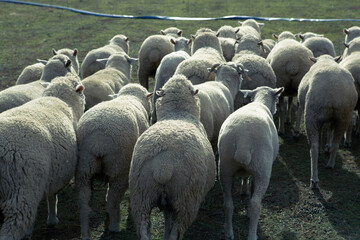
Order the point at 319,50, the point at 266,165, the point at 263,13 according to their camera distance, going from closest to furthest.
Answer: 1. the point at 266,165
2. the point at 319,50
3. the point at 263,13

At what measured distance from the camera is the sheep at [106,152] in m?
5.08

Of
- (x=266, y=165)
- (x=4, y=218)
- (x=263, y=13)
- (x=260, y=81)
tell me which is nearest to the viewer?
(x=4, y=218)

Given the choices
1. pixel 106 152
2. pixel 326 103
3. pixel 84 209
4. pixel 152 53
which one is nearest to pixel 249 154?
pixel 106 152

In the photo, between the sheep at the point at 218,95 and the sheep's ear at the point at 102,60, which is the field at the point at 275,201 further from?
the sheep's ear at the point at 102,60

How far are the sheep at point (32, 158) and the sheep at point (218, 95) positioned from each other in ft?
5.79

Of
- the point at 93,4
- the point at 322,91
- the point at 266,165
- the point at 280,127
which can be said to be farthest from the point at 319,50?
the point at 93,4

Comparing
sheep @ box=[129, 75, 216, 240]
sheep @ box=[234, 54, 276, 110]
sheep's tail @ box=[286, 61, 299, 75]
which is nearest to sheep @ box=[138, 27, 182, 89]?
sheep @ box=[234, 54, 276, 110]

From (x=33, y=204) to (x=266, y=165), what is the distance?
241cm

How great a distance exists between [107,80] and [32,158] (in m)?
3.37

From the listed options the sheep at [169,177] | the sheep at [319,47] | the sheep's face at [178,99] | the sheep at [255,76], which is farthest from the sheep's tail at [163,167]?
the sheep at [319,47]

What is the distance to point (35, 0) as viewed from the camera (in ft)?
71.0

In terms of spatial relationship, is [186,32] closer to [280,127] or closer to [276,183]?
[280,127]

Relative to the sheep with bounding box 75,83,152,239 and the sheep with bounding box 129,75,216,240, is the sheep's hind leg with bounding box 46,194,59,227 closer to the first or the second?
the sheep with bounding box 75,83,152,239

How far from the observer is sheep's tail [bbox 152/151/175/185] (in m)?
4.25
